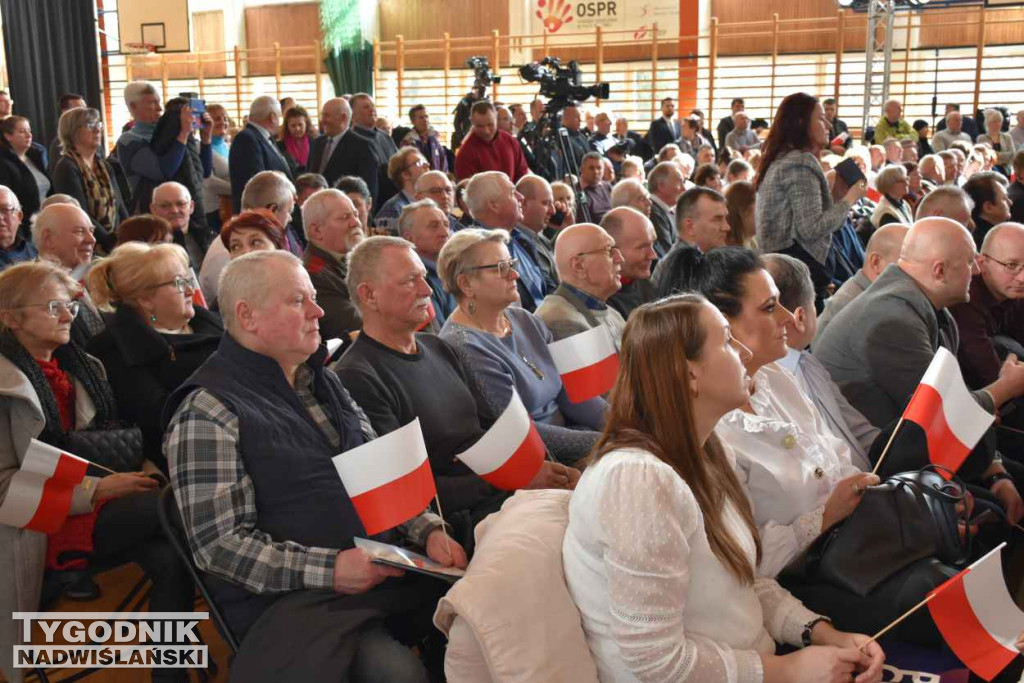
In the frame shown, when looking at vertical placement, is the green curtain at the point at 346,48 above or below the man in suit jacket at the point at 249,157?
above

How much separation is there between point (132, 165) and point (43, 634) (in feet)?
12.1

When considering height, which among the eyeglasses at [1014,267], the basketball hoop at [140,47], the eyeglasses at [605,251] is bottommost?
the eyeglasses at [1014,267]

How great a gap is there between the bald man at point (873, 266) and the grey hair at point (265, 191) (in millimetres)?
2240

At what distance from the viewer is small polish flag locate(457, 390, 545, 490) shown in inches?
77.9

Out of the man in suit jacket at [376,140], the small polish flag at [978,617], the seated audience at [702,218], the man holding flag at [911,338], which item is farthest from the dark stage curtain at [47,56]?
the small polish flag at [978,617]

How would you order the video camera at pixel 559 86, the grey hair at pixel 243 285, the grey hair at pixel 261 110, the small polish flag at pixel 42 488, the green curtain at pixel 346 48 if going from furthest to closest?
the green curtain at pixel 346 48 < the video camera at pixel 559 86 < the grey hair at pixel 261 110 < the small polish flag at pixel 42 488 < the grey hair at pixel 243 285

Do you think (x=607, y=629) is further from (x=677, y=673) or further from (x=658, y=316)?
(x=658, y=316)

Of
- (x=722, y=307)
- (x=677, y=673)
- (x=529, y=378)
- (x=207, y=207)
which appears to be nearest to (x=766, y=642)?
(x=677, y=673)

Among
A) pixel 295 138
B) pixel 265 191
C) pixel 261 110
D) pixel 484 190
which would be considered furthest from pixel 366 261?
pixel 295 138

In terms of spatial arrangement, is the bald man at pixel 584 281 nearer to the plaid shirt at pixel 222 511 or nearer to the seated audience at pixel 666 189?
the plaid shirt at pixel 222 511

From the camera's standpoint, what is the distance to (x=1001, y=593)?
1627mm

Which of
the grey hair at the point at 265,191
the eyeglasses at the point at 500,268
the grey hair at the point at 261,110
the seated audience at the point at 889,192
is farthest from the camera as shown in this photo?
the grey hair at the point at 261,110

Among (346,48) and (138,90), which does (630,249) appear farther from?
(346,48)

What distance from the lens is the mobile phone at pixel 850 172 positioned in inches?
182
